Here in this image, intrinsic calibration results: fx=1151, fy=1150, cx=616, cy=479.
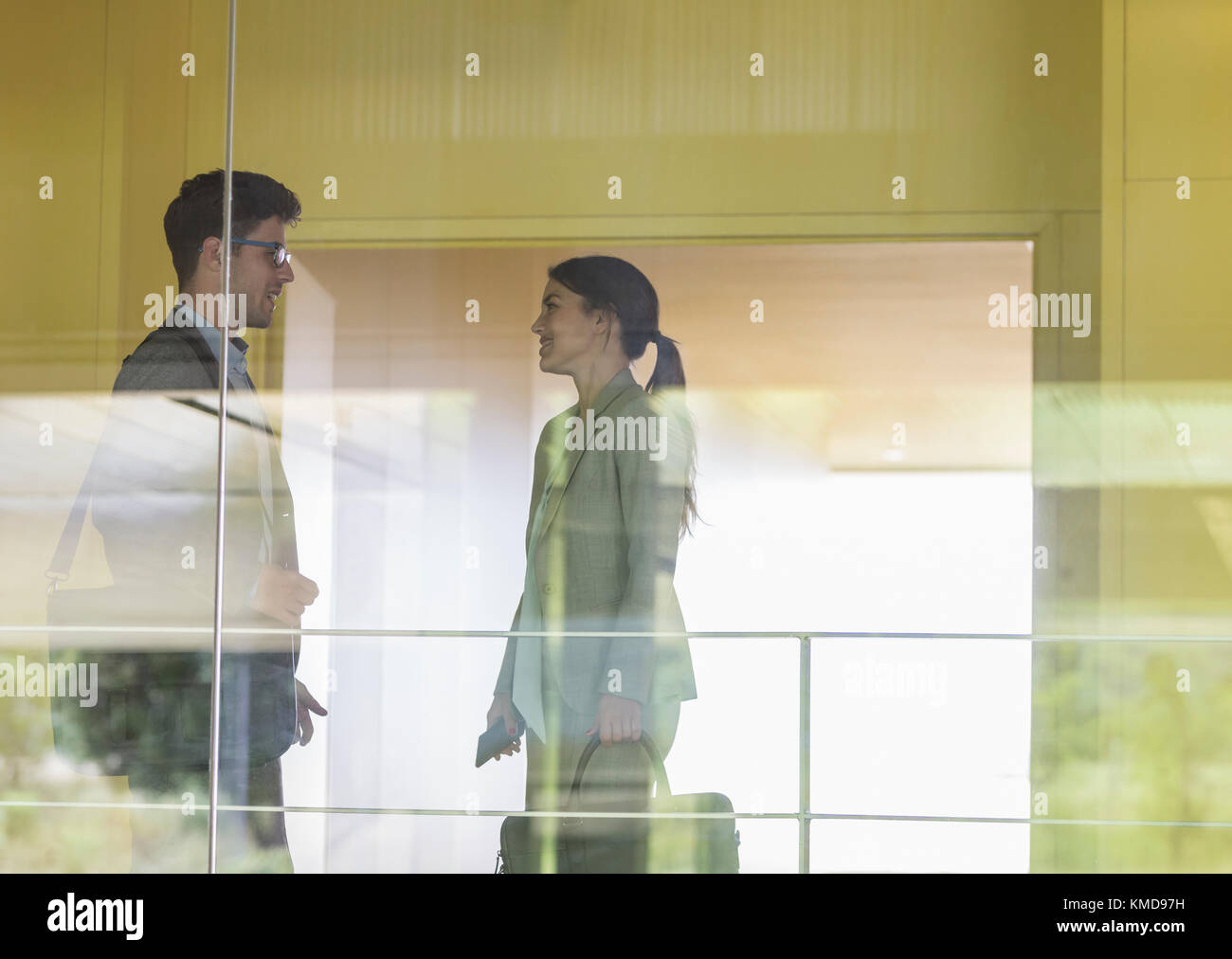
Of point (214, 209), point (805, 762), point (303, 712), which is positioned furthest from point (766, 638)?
point (214, 209)

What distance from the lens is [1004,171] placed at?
1665mm

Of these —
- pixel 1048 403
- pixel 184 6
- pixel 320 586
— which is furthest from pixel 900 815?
pixel 184 6

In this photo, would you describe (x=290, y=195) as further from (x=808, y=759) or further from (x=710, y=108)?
(x=808, y=759)

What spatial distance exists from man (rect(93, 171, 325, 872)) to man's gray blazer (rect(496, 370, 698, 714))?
1.20ft

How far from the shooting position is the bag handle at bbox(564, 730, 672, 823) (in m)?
1.69

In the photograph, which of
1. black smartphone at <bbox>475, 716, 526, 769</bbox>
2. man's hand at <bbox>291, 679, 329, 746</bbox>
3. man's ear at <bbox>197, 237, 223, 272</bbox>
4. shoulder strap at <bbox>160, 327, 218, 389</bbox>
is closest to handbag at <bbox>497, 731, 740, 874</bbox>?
black smartphone at <bbox>475, 716, 526, 769</bbox>

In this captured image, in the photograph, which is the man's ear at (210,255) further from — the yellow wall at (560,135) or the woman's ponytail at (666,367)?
the woman's ponytail at (666,367)

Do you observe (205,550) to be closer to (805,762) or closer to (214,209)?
(214,209)

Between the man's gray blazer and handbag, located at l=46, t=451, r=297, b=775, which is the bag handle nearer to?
the man's gray blazer

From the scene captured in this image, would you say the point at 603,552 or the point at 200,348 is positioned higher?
the point at 200,348

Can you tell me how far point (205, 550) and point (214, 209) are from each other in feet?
1.67

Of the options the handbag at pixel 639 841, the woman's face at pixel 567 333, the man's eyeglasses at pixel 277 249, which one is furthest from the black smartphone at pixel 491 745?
the man's eyeglasses at pixel 277 249

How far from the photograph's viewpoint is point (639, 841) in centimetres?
169

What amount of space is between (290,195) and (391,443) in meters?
0.40
